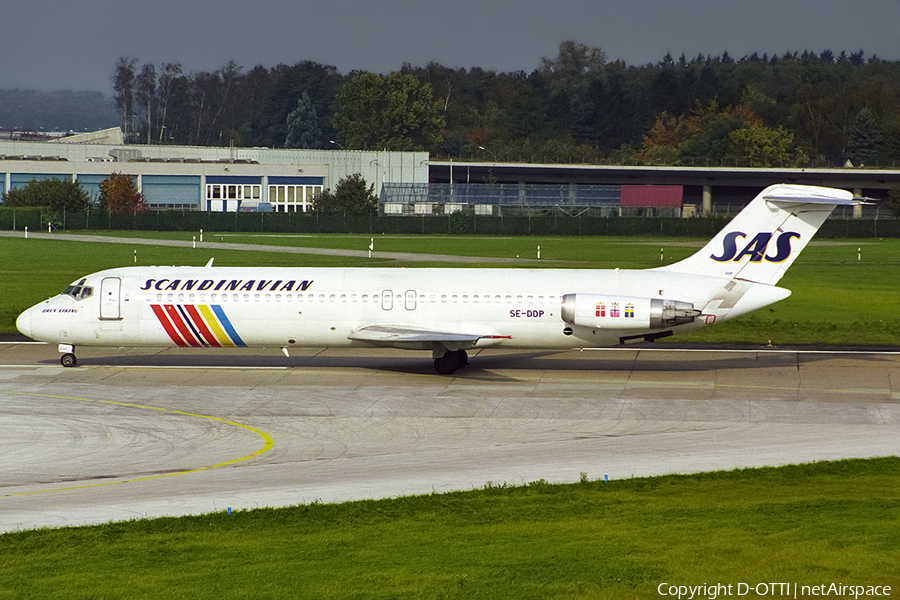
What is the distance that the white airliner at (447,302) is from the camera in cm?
3012

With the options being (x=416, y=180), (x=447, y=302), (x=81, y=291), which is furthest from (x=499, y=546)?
(x=416, y=180)

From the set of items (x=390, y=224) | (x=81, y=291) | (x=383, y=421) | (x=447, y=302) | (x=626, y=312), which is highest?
(x=390, y=224)

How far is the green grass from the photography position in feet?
39.5

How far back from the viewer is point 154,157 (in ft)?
538

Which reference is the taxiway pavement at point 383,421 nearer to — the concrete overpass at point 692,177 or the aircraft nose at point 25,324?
the aircraft nose at point 25,324

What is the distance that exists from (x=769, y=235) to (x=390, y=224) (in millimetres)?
92343

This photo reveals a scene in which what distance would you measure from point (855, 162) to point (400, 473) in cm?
16259

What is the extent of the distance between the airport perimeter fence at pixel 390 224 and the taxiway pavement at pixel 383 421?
3317 inches

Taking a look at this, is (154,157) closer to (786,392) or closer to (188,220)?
(188,220)

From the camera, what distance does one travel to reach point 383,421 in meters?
25.2

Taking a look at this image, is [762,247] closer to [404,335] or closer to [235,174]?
[404,335]

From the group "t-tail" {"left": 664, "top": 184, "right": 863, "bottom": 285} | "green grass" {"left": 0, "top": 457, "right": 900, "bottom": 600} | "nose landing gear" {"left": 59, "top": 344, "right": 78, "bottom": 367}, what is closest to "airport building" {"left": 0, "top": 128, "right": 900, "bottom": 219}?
"t-tail" {"left": 664, "top": 184, "right": 863, "bottom": 285}

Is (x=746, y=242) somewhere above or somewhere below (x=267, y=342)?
above

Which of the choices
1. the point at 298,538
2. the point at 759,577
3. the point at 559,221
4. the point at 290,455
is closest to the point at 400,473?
the point at 290,455
